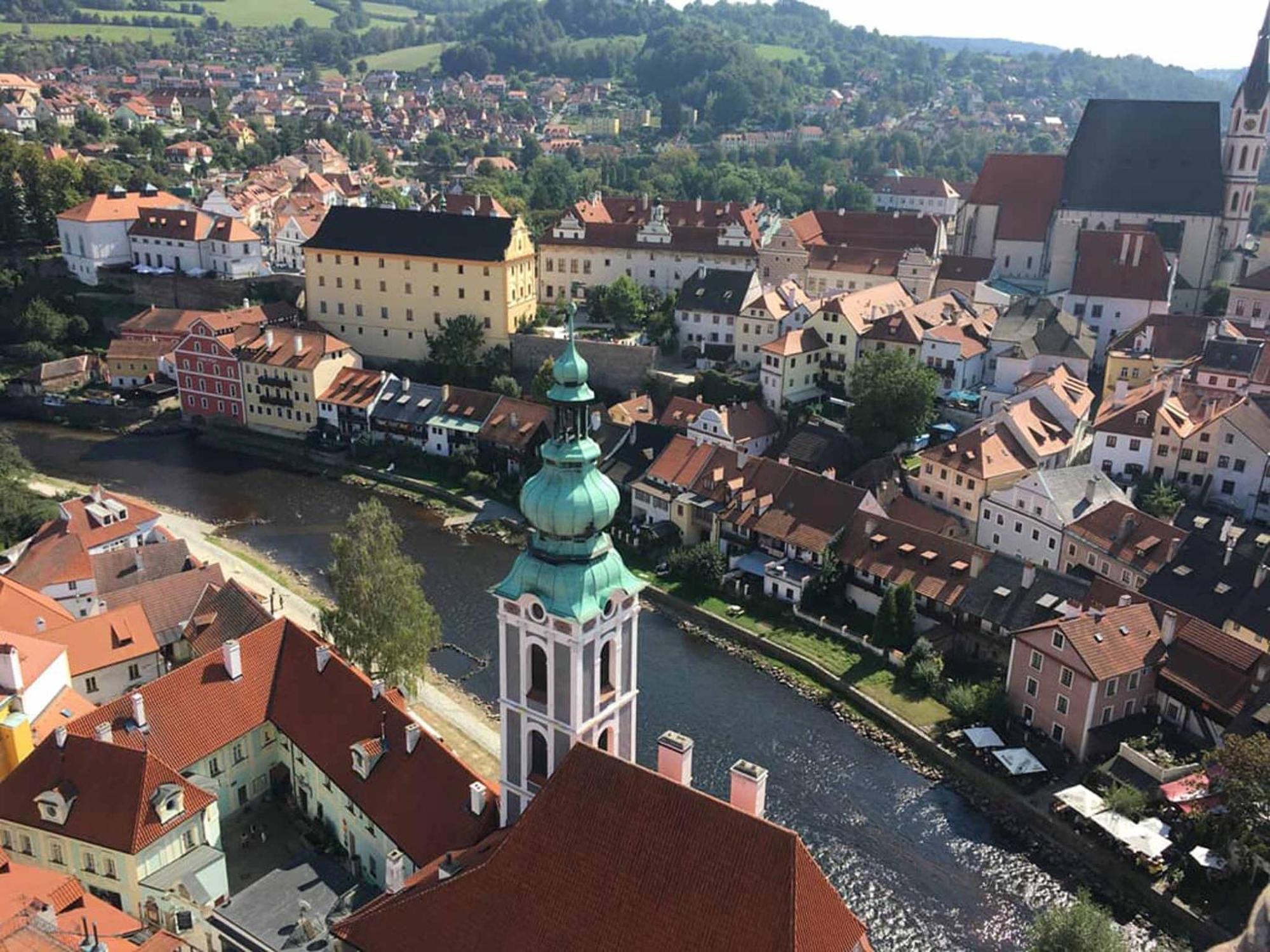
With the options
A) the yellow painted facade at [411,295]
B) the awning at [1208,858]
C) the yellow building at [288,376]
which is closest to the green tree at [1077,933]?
the awning at [1208,858]

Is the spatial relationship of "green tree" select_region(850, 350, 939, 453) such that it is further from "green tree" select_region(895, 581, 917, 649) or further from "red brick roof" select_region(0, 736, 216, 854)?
"red brick roof" select_region(0, 736, 216, 854)

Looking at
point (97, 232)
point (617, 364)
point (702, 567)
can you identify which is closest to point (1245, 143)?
point (617, 364)

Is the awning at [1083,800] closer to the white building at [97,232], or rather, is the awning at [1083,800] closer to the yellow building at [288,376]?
the yellow building at [288,376]

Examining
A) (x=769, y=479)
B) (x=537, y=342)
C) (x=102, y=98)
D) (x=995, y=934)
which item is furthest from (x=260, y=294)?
(x=102, y=98)

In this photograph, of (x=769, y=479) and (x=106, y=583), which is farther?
(x=769, y=479)


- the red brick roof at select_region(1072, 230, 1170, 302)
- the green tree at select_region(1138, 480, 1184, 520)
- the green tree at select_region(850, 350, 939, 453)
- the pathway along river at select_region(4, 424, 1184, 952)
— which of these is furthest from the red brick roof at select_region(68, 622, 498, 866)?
the red brick roof at select_region(1072, 230, 1170, 302)

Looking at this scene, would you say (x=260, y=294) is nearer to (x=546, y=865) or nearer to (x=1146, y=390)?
(x=1146, y=390)
